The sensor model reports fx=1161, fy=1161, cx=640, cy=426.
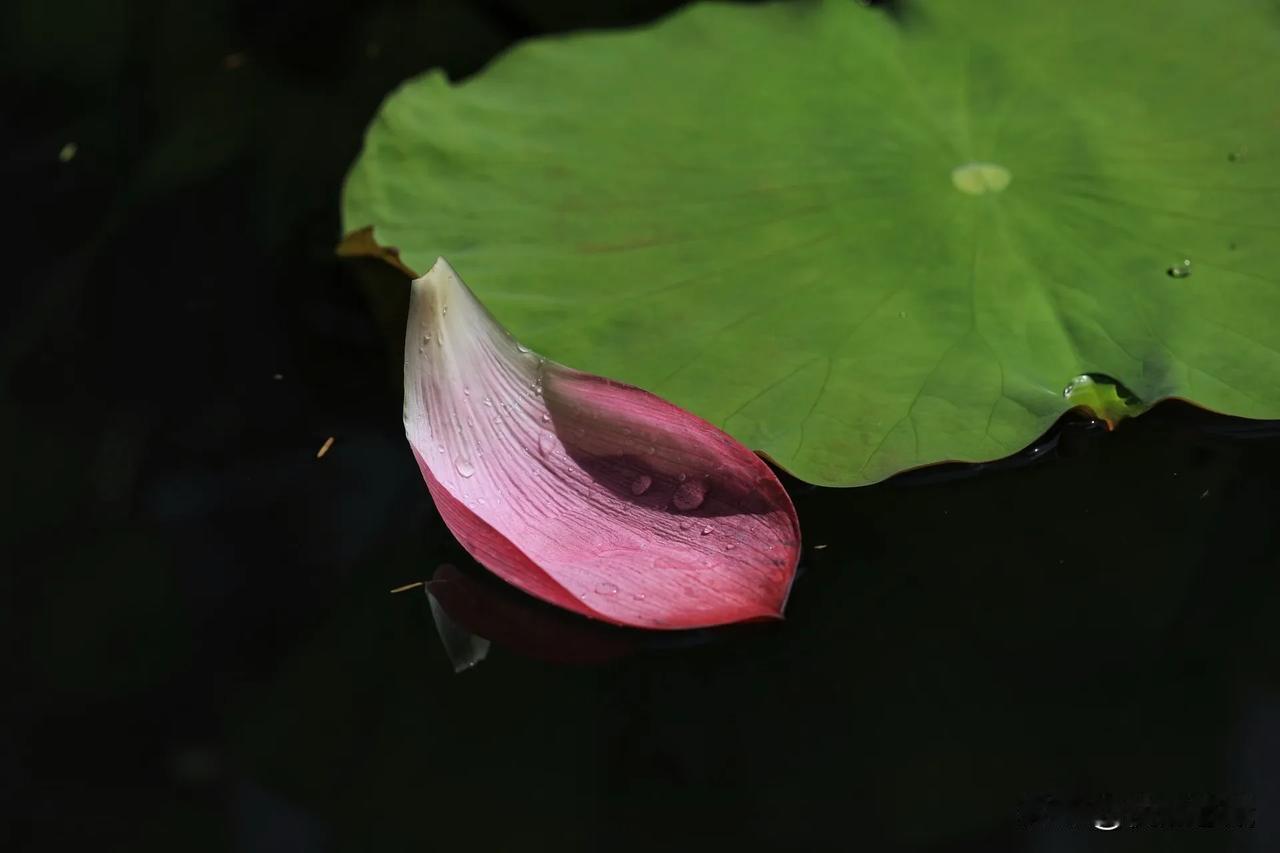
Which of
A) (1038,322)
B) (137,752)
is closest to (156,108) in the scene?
(137,752)

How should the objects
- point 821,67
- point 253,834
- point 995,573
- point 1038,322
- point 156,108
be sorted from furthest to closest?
point 156,108 → point 821,67 → point 1038,322 → point 995,573 → point 253,834

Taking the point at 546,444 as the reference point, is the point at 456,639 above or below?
below

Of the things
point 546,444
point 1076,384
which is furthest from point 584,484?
point 1076,384

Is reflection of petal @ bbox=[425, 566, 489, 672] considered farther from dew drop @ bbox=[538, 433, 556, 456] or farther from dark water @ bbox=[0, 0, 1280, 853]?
dew drop @ bbox=[538, 433, 556, 456]

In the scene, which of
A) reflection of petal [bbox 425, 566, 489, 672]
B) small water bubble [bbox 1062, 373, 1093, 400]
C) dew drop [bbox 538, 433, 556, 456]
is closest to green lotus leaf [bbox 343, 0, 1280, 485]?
small water bubble [bbox 1062, 373, 1093, 400]

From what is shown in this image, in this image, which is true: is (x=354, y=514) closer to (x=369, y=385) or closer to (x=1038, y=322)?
(x=369, y=385)

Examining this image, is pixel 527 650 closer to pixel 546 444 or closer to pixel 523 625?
pixel 523 625
